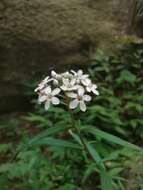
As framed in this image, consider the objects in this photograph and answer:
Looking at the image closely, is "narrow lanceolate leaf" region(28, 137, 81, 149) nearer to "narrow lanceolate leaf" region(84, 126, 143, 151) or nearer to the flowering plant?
the flowering plant

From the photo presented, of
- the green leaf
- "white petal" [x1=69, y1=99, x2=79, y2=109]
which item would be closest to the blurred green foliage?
the green leaf

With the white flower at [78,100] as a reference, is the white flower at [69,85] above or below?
above

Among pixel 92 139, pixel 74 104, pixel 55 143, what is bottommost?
pixel 92 139

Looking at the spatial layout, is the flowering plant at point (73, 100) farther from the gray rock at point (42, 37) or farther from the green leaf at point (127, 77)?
the gray rock at point (42, 37)

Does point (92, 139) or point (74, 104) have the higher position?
point (74, 104)

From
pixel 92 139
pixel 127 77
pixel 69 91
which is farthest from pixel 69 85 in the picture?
pixel 127 77

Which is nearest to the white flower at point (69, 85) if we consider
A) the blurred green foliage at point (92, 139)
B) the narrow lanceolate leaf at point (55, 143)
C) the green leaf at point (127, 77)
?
the blurred green foliage at point (92, 139)

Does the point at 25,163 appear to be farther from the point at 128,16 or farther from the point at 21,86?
the point at 128,16

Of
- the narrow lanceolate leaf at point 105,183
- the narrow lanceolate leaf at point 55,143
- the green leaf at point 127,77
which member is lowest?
the green leaf at point 127,77

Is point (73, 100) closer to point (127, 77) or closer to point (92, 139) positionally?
point (92, 139)
